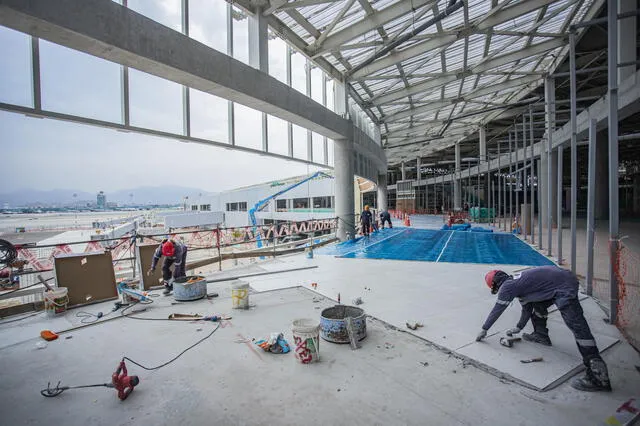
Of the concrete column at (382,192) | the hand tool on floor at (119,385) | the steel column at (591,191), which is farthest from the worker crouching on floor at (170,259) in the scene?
the concrete column at (382,192)

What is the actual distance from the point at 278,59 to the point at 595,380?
40.0 ft

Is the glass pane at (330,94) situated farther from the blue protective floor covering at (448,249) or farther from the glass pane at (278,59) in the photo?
the blue protective floor covering at (448,249)

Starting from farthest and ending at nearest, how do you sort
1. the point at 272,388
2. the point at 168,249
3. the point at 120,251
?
the point at 120,251 < the point at 168,249 < the point at 272,388

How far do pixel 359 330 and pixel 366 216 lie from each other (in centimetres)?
→ 1304

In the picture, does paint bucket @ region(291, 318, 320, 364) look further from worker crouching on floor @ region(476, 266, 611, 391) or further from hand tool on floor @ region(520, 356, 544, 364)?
hand tool on floor @ region(520, 356, 544, 364)

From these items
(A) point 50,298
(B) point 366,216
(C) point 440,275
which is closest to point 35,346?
(A) point 50,298

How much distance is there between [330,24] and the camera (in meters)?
11.9

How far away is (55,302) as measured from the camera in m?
6.39

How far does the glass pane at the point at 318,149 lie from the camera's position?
16.2 metres

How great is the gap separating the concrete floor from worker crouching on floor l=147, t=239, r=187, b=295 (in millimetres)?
1558

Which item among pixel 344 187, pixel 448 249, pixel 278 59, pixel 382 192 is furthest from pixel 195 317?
pixel 382 192

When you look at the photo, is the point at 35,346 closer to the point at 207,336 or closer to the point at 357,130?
the point at 207,336

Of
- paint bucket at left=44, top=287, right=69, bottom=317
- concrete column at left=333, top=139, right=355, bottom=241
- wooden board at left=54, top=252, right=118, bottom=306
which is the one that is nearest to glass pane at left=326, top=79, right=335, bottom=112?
concrete column at left=333, top=139, right=355, bottom=241

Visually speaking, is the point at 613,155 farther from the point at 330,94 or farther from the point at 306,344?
the point at 330,94
